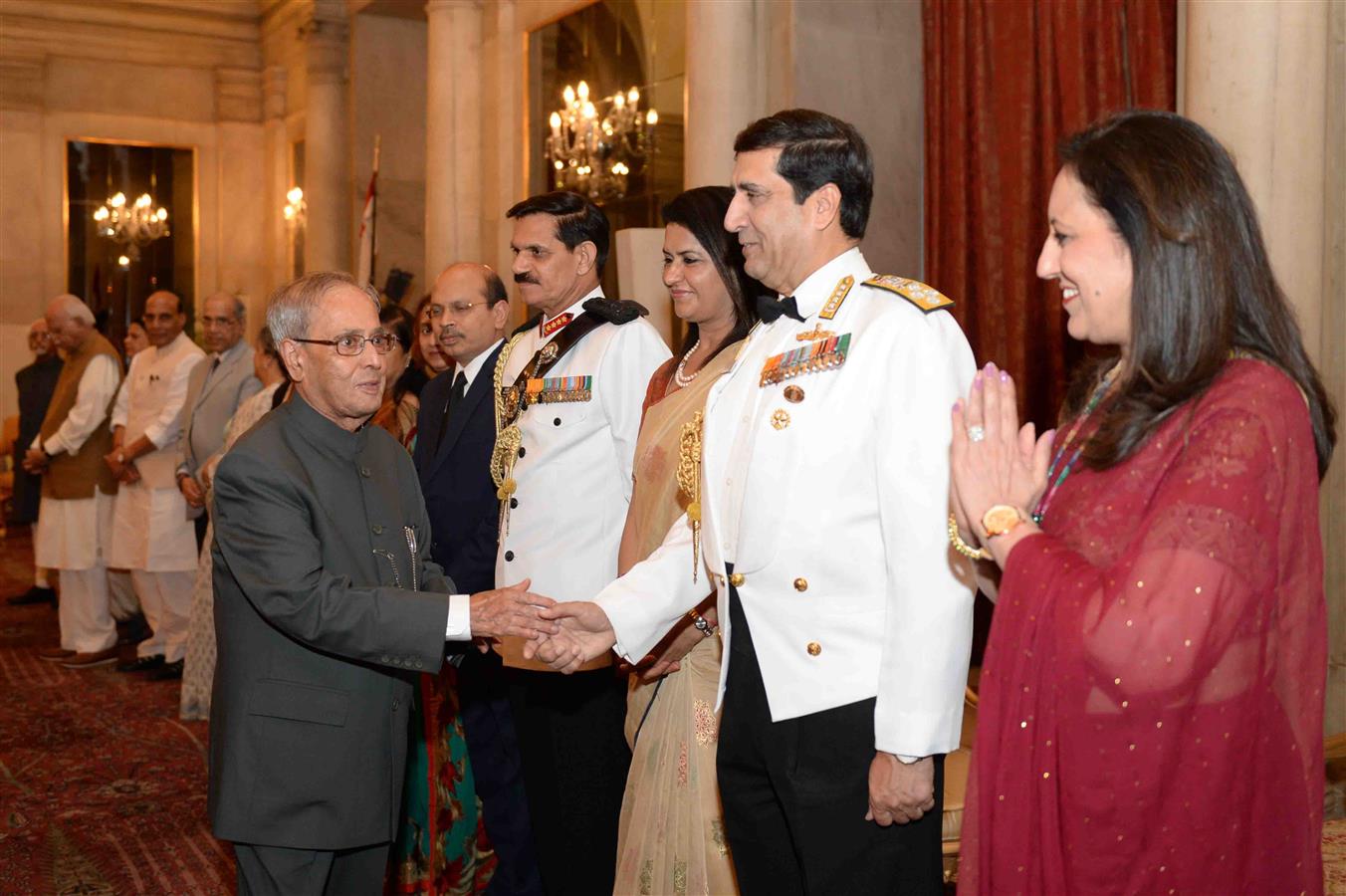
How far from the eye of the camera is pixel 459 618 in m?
2.39

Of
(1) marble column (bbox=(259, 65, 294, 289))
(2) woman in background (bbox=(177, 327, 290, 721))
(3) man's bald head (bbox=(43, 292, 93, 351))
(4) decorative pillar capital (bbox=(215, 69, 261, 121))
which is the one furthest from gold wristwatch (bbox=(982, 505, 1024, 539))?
(4) decorative pillar capital (bbox=(215, 69, 261, 121))

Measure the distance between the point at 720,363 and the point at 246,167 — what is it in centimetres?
1161

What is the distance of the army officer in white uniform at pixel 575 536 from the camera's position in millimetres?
3125

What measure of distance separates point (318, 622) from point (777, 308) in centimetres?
94

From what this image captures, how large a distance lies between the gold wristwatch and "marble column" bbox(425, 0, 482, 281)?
23.0 ft

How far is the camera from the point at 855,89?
5234mm

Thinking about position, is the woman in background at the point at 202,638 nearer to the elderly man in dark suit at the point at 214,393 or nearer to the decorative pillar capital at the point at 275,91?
the elderly man in dark suit at the point at 214,393

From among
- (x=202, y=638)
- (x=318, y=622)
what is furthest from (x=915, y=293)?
(x=202, y=638)

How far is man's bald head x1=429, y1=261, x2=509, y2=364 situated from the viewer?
12.0 feet

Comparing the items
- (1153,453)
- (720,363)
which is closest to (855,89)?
(720,363)

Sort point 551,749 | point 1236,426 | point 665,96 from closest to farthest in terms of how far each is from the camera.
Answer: point 1236,426 → point 551,749 → point 665,96

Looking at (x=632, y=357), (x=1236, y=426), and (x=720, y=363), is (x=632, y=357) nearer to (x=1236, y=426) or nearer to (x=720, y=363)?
(x=720, y=363)

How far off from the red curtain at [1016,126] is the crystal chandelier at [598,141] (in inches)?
73.3

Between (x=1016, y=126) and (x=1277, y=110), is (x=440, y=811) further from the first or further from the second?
(x=1016, y=126)
